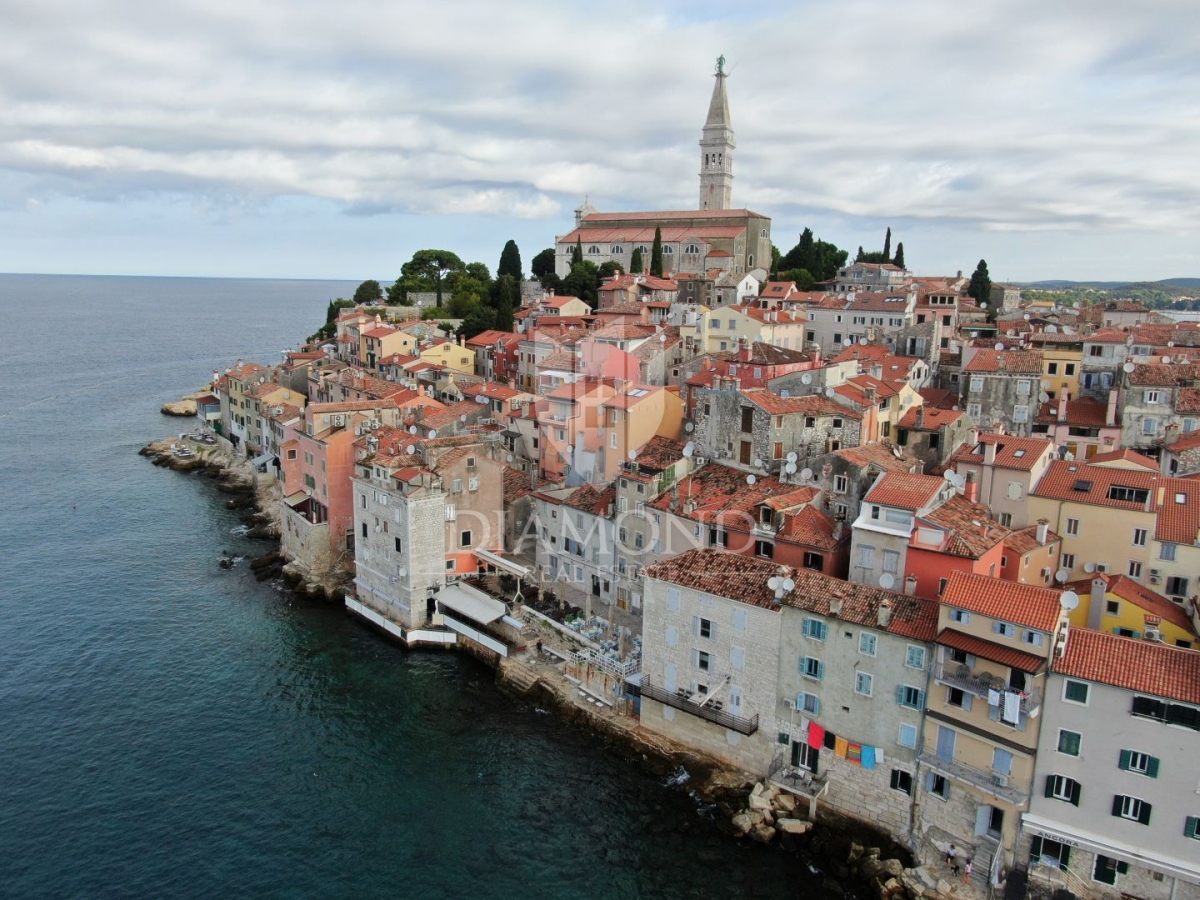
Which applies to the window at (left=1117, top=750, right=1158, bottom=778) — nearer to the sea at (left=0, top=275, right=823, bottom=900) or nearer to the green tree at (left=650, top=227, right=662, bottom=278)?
the sea at (left=0, top=275, right=823, bottom=900)

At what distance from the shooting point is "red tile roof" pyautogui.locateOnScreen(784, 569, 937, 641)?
85.5ft

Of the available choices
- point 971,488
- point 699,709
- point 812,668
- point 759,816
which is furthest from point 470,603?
point 971,488

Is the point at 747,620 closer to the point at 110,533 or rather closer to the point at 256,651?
the point at 256,651

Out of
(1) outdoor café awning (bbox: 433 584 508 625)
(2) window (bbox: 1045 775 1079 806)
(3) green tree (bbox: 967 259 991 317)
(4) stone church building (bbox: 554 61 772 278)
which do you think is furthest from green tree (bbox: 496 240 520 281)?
(2) window (bbox: 1045 775 1079 806)

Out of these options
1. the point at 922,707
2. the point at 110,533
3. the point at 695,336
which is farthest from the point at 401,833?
the point at 695,336

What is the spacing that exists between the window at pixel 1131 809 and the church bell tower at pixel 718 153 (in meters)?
98.2

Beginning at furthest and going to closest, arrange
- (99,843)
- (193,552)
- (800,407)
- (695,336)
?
(695,336) → (193,552) → (800,407) → (99,843)

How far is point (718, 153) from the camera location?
11262cm

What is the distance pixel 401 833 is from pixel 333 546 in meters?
22.6

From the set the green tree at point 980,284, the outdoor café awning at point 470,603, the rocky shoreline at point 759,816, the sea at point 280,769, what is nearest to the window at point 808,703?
the rocky shoreline at point 759,816

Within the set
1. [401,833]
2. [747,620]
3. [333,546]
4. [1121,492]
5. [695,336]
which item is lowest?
[401,833]

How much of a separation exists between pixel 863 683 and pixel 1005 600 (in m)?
5.20

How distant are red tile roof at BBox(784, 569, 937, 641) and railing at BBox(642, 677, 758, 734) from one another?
4.72 metres

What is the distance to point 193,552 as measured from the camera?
52.3 m
